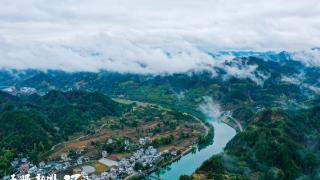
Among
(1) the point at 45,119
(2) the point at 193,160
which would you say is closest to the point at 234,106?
(1) the point at 45,119

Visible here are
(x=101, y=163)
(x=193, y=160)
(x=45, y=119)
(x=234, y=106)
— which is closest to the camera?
(x=101, y=163)

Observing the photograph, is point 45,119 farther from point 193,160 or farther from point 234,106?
point 234,106

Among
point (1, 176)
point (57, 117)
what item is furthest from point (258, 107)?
point (1, 176)

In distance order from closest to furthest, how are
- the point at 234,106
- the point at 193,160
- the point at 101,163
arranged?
the point at 101,163, the point at 193,160, the point at 234,106

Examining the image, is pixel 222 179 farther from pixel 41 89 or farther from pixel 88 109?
pixel 41 89

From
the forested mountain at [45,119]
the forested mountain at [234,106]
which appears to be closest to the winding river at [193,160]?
the forested mountain at [234,106]

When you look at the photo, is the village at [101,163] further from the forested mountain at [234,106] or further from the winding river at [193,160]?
the forested mountain at [234,106]
